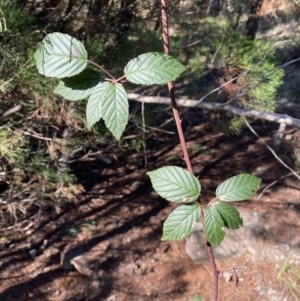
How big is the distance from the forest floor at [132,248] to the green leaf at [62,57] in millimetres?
1906

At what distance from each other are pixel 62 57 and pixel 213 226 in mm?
307

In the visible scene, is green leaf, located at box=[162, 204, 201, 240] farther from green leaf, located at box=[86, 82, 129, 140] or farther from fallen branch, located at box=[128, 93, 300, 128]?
fallen branch, located at box=[128, 93, 300, 128]

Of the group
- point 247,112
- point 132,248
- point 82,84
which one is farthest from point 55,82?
point 132,248

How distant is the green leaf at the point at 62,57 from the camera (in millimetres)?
566

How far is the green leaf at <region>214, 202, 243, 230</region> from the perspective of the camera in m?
0.52

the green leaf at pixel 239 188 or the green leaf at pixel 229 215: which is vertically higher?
the green leaf at pixel 239 188

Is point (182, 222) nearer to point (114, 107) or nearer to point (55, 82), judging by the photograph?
point (114, 107)

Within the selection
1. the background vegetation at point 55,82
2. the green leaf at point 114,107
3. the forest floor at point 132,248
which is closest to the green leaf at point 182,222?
the green leaf at point 114,107

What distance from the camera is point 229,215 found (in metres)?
0.52

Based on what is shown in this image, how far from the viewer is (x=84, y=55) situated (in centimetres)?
57

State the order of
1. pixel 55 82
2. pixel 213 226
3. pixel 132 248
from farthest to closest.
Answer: pixel 132 248 < pixel 55 82 < pixel 213 226

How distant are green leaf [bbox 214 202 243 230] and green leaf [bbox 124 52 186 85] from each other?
0.18m

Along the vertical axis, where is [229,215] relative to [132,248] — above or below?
above

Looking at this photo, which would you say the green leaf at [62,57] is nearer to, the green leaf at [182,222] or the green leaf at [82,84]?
the green leaf at [82,84]
